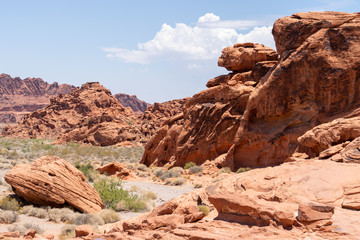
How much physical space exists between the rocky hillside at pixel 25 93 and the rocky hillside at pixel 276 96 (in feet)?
408

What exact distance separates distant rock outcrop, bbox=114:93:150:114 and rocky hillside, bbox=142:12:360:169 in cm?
13359

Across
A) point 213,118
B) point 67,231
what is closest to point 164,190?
point 213,118

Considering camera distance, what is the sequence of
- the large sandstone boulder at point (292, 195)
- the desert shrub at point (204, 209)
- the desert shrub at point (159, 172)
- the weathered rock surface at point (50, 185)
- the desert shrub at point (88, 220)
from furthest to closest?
1. the desert shrub at point (159, 172)
2. the weathered rock surface at point (50, 185)
3. the desert shrub at point (88, 220)
4. the desert shrub at point (204, 209)
5. the large sandstone boulder at point (292, 195)

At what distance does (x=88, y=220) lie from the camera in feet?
30.9

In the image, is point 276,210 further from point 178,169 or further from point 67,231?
point 178,169

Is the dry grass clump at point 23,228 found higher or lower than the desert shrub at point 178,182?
higher

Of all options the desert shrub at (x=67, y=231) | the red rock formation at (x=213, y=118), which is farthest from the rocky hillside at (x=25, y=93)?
the desert shrub at (x=67, y=231)

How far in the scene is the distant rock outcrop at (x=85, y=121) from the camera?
4984 cm

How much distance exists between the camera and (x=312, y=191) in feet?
19.5

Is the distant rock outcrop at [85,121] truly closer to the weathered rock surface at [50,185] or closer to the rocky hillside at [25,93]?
the weathered rock surface at [50,185]

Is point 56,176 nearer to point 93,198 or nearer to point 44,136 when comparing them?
point 93,198

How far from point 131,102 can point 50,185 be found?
148 meters

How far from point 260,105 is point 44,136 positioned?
54504 millimetres

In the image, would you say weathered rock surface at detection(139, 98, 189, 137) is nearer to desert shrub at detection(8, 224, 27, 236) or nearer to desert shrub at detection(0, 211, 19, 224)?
desert shrub at detection(0, 211, 19, 224)
